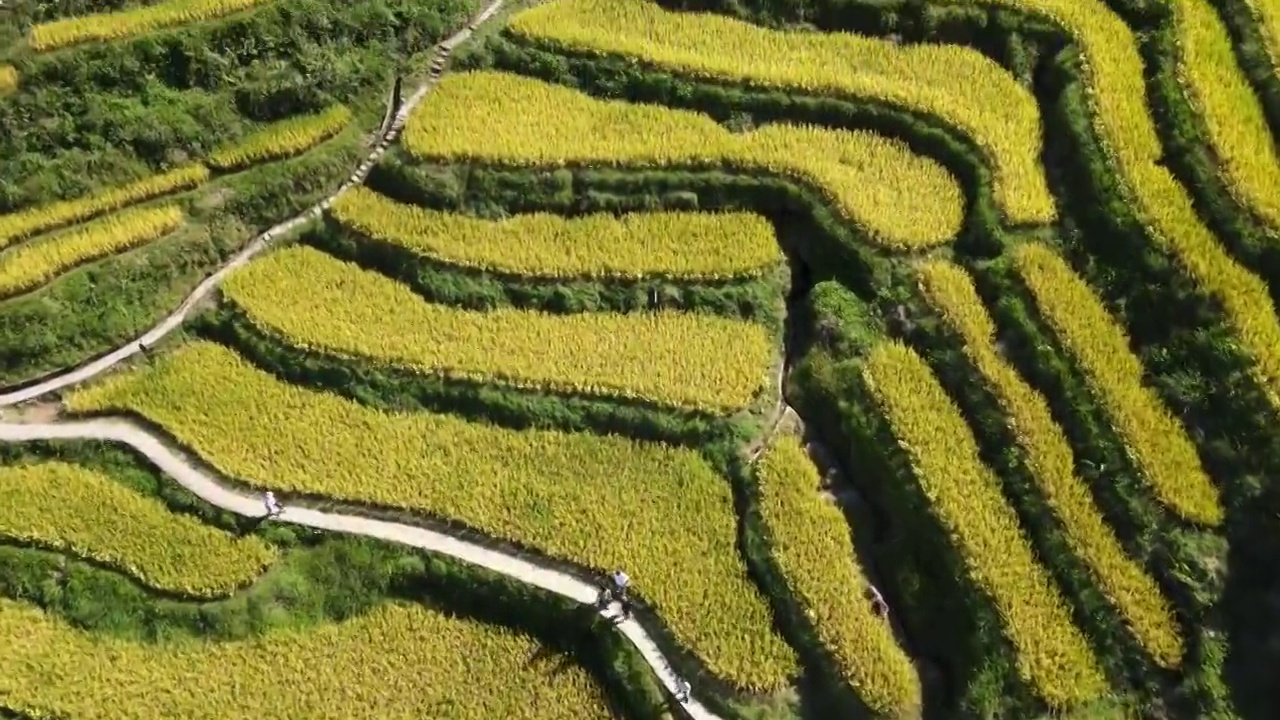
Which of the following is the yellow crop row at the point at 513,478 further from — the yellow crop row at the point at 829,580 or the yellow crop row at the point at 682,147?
the yellow crop row at the point at 682,147

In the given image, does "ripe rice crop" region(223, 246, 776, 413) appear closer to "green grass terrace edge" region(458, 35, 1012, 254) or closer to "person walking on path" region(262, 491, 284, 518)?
"person walking on path" region(262, 491, 284, 518)

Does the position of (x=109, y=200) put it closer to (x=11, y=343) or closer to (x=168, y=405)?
(x=11, y=343)

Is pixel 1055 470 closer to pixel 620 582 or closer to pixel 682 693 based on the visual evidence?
pixel 682 693

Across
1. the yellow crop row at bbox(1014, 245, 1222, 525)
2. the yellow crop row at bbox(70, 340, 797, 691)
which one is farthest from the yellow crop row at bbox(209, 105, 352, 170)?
the yellow crop row at bbox(1014, 245, 1222, 525)

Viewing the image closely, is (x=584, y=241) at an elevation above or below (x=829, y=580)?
above

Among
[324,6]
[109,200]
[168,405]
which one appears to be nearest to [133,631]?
[168,405]

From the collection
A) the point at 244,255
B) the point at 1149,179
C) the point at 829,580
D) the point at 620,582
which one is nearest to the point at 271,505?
the point at 244,255

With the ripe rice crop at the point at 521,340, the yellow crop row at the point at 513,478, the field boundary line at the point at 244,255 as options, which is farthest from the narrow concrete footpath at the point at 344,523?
the ripe rice crop at the point at 521,340
